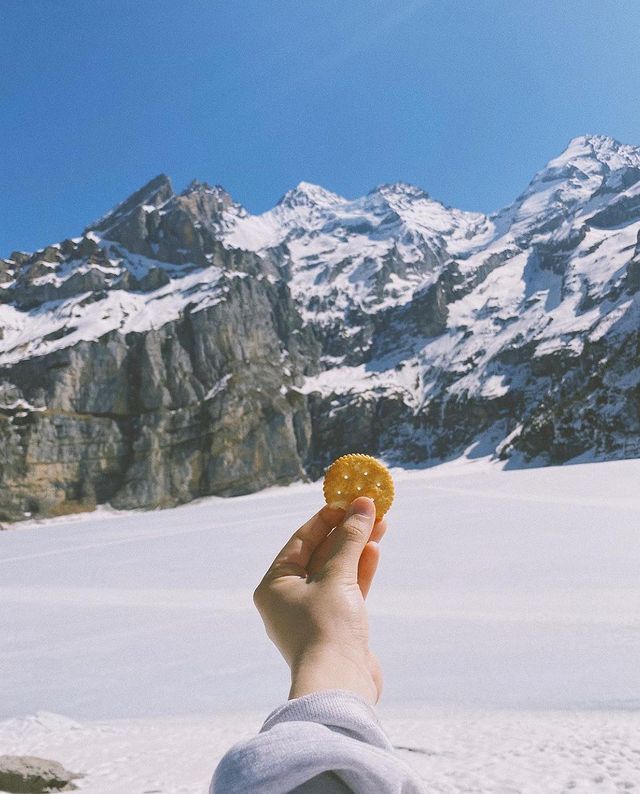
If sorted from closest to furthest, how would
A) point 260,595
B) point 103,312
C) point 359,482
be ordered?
point 260,595 → point 359,482 → point 103,312

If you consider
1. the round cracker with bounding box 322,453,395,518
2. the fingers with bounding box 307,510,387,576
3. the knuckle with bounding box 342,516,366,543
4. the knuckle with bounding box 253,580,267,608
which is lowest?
the knuckle with bounding box 253,580,267,608

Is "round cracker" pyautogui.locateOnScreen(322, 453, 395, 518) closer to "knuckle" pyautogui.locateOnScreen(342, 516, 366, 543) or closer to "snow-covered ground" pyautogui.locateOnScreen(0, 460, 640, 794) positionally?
"knuckle" pyautogui.locateOnScreen(342, 516, 366, 543)

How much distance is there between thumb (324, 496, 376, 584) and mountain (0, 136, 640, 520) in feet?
256

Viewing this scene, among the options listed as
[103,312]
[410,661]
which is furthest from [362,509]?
[103,312]

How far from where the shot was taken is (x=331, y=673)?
65.8 inches

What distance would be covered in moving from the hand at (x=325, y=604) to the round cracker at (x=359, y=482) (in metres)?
0.25

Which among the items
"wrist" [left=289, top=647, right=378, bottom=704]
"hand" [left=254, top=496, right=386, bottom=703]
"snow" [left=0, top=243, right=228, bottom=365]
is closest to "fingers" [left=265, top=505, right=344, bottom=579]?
"hand" [left=254, top=496, right=386, bottom=703]

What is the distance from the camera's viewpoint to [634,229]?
12825 cm

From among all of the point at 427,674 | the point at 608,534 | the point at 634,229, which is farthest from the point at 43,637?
the point at 634,229

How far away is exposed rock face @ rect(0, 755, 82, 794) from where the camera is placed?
14.4 feet

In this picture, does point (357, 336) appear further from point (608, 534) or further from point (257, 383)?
point (608, 534)

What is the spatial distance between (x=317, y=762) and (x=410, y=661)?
564 centimetres

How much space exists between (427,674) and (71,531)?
869 inches

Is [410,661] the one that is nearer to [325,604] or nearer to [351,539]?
[351,539]
